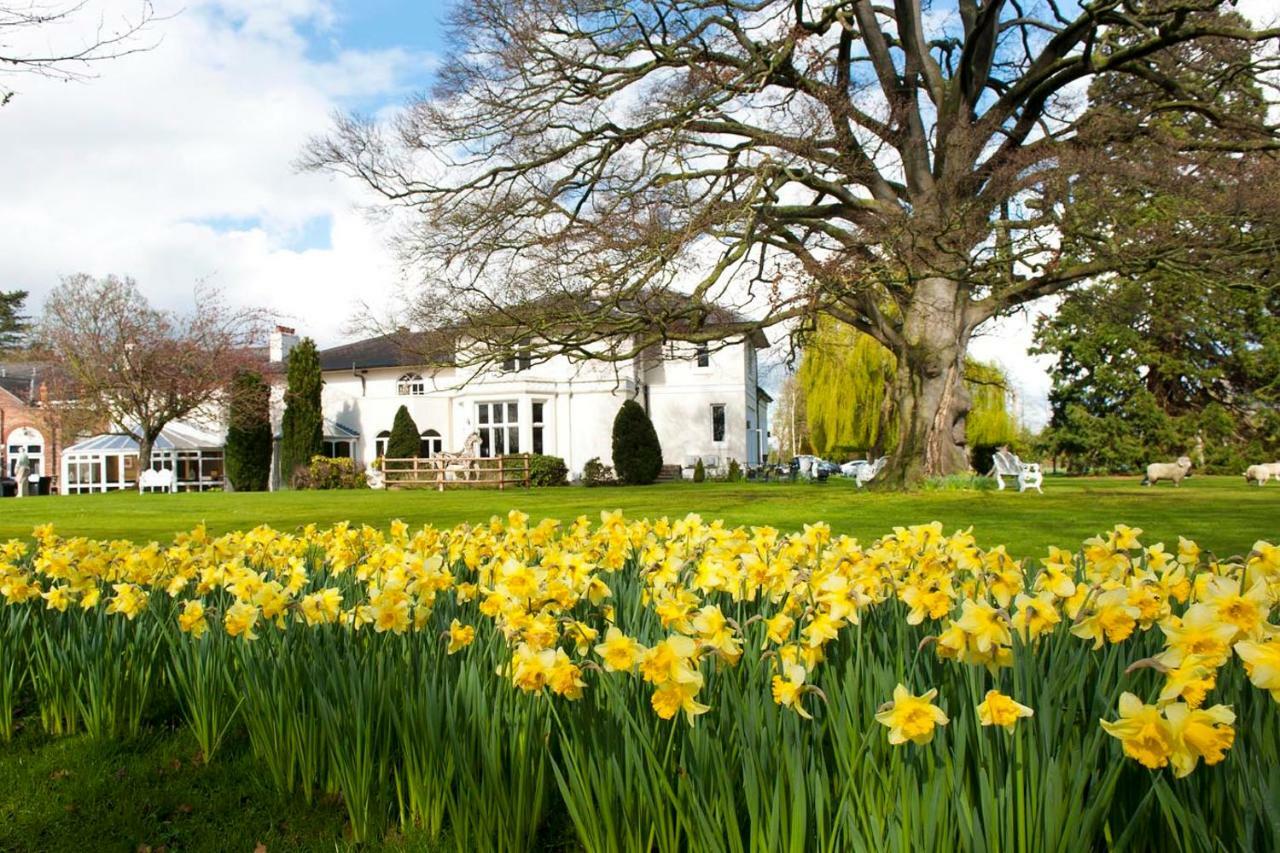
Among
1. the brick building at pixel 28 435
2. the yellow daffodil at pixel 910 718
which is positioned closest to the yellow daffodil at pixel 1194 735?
A: the yellow daffodil at pixel 910 718

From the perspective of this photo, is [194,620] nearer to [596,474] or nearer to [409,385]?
[596,474]

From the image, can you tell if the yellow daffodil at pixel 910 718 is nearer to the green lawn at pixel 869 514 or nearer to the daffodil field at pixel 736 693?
the daffodil field at pixel 736 693

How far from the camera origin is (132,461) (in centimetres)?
3975

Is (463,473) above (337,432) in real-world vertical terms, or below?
below

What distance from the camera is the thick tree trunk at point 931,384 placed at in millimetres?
16719

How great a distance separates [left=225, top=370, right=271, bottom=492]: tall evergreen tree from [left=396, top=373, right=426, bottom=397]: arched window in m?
5.13

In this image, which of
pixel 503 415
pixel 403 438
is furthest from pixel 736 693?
pixel 403 438

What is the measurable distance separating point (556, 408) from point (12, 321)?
44.6 metres

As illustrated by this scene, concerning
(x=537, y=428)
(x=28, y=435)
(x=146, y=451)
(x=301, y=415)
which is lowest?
(x=146, y=451)

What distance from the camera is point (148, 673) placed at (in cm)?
346

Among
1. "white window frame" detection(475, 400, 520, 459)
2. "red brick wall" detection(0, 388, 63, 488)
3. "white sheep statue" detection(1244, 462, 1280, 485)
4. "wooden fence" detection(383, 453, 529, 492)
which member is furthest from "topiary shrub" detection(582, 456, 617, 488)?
"red brick wall" detection(0, 388, 63, 488)

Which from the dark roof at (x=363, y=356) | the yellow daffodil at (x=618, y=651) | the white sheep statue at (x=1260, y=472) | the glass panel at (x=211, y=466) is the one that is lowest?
the white sheep statue at (x=1260, y=472)

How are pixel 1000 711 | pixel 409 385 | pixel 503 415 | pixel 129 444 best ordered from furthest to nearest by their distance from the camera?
pixel 129 444 → pixel 409 385 → pixel 503 415 → pixel 1000 711

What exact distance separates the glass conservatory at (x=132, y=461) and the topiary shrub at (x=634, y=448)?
18016mm
